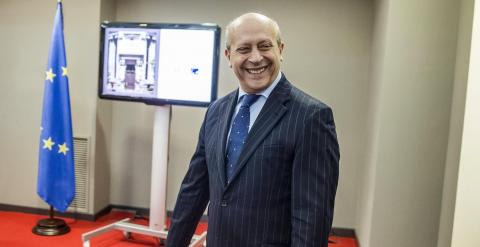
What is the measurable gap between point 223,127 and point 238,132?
7 cm

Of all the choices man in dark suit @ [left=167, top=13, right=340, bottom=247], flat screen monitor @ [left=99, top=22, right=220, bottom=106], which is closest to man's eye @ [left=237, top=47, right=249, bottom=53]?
man in dark suit @ [left=167, top=13, right=340, bottom=247]

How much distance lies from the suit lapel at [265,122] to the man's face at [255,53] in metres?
0.07

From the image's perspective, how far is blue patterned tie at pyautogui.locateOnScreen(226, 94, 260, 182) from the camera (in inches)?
51.7

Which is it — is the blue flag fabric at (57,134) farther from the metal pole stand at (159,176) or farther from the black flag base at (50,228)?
the metal pole stand at (159,176)

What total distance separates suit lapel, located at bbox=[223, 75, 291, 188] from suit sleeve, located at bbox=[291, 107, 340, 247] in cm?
10

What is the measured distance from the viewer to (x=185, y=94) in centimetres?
302

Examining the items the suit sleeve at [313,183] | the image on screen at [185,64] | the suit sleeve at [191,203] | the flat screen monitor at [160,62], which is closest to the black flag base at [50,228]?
the flat screen monitor at [160,62]

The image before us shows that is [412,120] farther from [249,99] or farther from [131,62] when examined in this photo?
[131,62]

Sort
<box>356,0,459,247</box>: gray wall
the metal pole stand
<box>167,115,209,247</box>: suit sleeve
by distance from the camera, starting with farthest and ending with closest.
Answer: the metal pole stand, <box>356,0,459,247</box>: gray wall, <box>167,115,209,247</box>: suit sleeve

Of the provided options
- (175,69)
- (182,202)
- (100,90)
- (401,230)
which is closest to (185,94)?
(175,69)

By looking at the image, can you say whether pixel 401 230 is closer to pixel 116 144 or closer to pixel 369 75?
pixel 369 75

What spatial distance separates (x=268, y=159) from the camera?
4.04ft

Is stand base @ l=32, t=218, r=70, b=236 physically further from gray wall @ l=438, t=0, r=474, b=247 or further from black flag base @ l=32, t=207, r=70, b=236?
gray wall @ l=438, t=0, r=474, b=247

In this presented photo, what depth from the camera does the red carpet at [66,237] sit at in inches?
127
